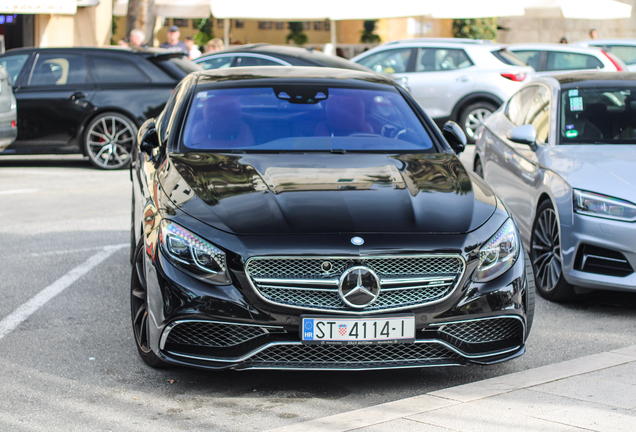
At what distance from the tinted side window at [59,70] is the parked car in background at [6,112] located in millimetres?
1216

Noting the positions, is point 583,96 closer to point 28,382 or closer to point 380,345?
point 380,345

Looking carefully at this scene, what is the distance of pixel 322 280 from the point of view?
13.2 feet

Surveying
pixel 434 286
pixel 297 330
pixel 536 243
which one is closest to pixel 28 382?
pixel 297 330

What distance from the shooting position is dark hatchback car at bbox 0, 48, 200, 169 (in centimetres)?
1238

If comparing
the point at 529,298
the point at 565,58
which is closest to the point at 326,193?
the point at 529,298

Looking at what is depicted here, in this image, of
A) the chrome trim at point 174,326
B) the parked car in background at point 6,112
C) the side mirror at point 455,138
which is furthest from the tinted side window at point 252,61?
the chrome trim at point 174,326

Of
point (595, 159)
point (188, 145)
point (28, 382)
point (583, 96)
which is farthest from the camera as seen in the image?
point (583, 96)

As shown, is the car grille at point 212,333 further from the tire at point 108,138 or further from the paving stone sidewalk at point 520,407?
the tire at point 108,138

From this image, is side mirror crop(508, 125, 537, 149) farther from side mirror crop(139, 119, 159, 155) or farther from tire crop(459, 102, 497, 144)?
tire crop(459, 102, 497, 144)

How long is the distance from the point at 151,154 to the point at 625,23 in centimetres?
3730

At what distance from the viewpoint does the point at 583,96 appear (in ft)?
22.5

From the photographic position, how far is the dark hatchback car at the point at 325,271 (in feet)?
13.2

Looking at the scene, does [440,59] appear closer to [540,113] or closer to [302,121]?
[540,113]

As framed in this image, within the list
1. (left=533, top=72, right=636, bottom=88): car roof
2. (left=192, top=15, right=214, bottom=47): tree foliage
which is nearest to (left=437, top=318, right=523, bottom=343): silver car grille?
(left=533, top=72, right=636, bottom=88): car roof
